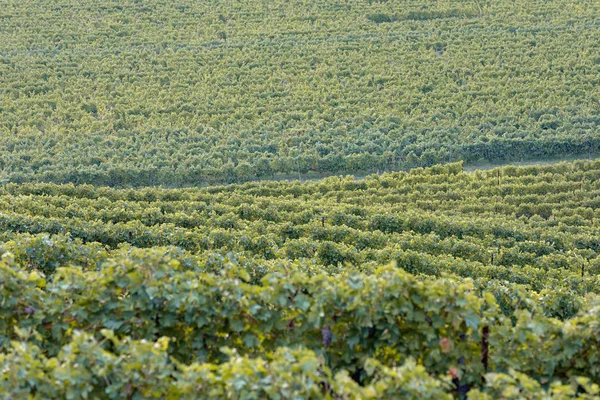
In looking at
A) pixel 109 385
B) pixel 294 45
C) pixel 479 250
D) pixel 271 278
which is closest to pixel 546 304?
pixel 479 250

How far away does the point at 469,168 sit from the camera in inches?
1344

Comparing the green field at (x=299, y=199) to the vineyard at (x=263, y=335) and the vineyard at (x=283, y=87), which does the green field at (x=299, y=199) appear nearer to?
the vineyard at (x=263, y=335)

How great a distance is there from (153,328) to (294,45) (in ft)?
135

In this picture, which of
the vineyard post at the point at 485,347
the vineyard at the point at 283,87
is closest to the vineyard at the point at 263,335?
the vineyard post at the point at 485,347

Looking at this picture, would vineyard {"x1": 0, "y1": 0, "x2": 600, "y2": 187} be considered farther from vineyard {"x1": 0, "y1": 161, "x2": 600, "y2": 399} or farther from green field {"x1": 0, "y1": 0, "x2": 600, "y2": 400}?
vineyard {"x1": 0, "y1": 161, "x2": 600, "y2": 399}

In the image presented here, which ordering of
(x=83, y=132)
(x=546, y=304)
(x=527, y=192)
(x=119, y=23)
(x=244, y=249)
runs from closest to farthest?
1. (x=546, y=304)
2. (x=244, y=249)
3. (x=527, y=192)
4. (x=83, y=132)
5. (x=119, y=23)

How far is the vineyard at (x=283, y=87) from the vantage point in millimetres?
34469

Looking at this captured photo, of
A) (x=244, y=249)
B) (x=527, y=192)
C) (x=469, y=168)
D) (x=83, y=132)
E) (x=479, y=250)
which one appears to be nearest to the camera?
(x=244, y=249)

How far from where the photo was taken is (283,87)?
4288cm

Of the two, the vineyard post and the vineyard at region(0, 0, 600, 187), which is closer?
the vineyard post

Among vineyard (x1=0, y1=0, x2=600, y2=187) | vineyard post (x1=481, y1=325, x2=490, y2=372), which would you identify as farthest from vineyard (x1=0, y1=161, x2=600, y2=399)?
vineyard (x1=0, y1=0, x2=600, y2=187)

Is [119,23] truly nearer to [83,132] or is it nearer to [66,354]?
[83,132]

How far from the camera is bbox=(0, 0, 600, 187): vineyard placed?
34.5 metres

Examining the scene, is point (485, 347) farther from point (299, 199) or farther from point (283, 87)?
point (283, 87)
